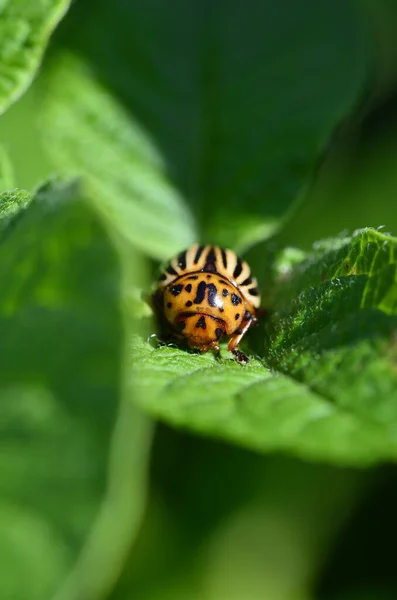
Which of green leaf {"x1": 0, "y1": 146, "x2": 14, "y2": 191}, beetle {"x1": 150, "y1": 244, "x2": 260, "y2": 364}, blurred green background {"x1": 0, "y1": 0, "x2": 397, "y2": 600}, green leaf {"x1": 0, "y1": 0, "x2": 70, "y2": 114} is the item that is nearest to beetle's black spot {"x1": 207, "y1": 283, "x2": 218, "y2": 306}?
beetle {"x1": 150, "y1": 244, "x2": 260, "y2": 364}

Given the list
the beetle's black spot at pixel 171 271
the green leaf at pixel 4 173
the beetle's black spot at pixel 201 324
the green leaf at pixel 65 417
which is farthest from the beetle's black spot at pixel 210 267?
the green leaf at pixel 65 417

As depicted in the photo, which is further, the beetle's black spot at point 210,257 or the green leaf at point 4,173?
the beetle's black spot at point 210,257

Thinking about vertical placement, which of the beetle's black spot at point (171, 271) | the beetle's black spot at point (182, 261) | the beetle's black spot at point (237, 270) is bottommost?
the beetle's black spot at point (171, 271)

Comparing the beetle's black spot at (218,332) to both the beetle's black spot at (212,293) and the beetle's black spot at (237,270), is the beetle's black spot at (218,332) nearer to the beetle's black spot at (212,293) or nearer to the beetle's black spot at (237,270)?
the beetle's black spot at (212,293)

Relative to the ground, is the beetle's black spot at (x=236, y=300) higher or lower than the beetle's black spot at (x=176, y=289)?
higher

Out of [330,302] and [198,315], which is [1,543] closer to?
[330,302]

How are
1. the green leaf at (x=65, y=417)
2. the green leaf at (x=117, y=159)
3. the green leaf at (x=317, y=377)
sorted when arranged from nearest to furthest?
the green leaf at (x=65, y=417), the green leaf at (x=317, y=377), the green leaf at (x=117, y=159)

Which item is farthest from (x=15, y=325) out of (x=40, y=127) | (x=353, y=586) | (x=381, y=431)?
(x=353, y=586)

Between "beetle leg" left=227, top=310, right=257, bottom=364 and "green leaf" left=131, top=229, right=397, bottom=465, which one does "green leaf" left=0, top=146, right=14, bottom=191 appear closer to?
"green leaf" left=131, top=229, right=397, bottom=465
